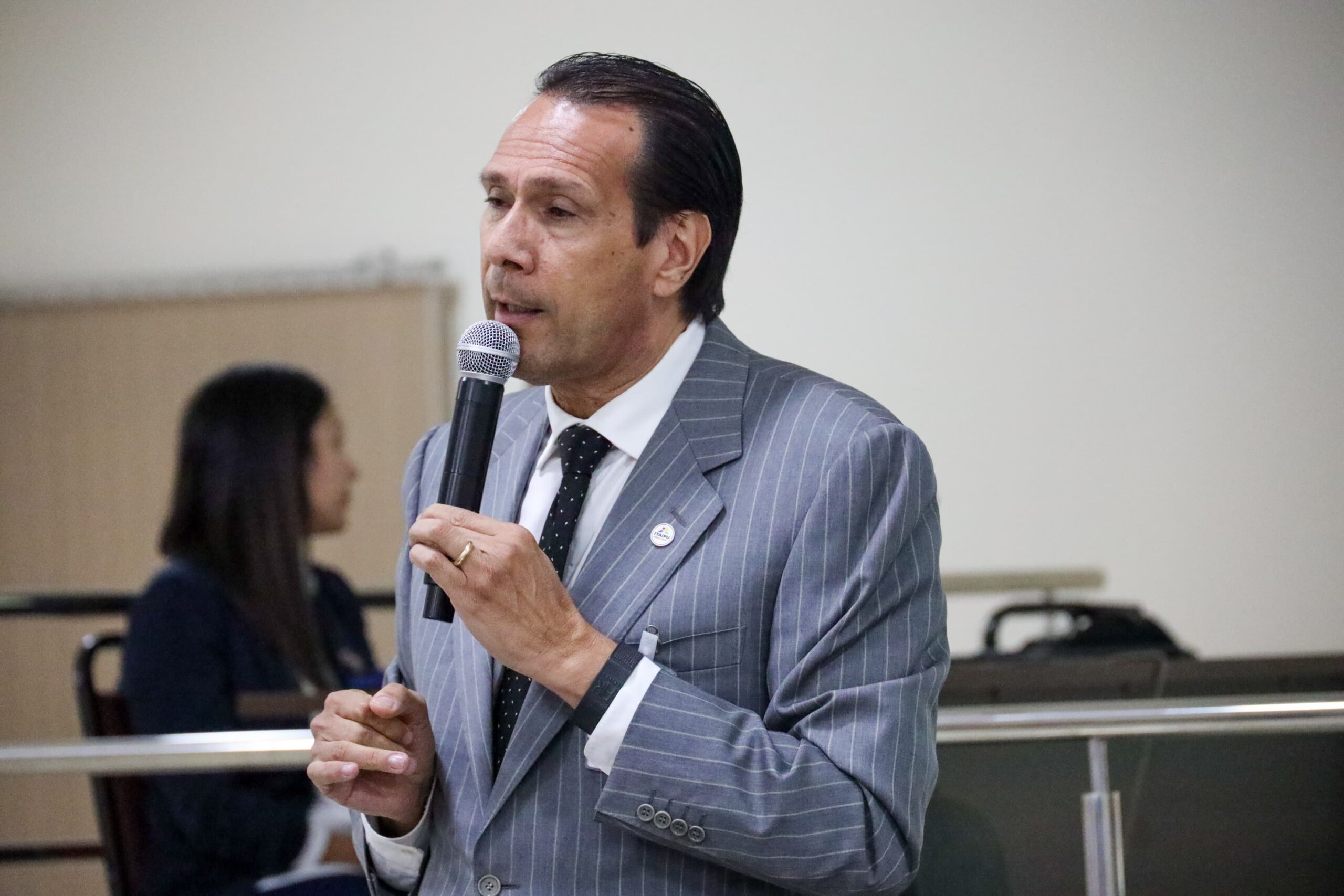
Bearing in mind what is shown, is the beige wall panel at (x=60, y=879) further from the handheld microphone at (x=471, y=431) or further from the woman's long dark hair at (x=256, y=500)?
the handheld microphone at (x=471, y=431)

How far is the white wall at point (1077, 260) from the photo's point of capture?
13.8 feet

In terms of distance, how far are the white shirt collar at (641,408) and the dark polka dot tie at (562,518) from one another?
0.05ft

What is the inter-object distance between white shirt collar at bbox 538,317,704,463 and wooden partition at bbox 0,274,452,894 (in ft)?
10.4

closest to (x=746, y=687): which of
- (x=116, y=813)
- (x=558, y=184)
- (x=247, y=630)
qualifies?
(x=558, y=184)

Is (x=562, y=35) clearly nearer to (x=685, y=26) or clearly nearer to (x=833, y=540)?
(x=685, y=26)

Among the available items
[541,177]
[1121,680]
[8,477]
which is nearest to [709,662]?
[541,177]

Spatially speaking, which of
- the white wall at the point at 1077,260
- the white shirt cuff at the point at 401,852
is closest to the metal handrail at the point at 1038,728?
the white shirt cuff at the point at 401,852

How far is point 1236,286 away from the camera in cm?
420

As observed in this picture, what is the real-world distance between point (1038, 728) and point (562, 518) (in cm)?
62

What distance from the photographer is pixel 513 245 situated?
1.15 metres

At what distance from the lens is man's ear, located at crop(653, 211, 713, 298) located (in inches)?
48.8

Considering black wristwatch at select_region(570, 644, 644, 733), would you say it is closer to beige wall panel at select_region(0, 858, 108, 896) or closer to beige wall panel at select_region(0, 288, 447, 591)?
beige wall panel at select_region(0, 288, 447, 591)

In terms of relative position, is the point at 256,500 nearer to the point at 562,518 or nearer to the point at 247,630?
the point at 247,630

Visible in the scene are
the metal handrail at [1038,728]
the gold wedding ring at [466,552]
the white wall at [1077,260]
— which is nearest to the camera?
the gold wedding ring at [466,552]
